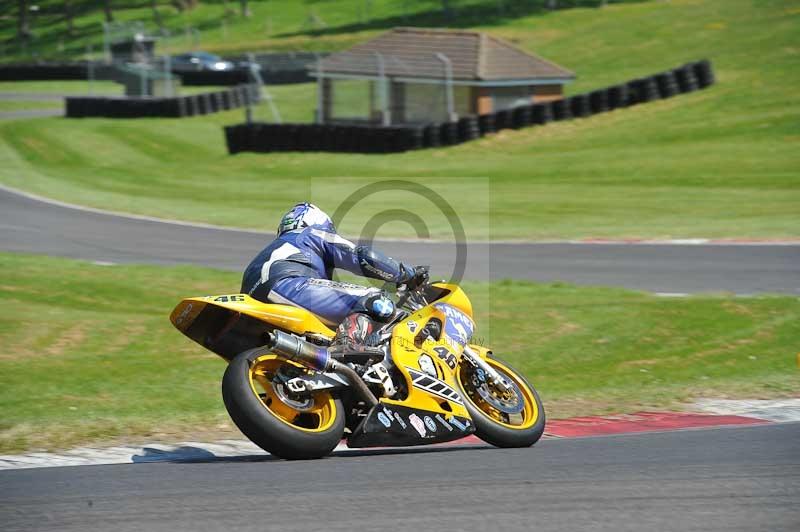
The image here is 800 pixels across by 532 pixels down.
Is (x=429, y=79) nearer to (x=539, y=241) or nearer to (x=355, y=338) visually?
(x=539, y=241)

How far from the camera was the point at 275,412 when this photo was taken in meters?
6.53

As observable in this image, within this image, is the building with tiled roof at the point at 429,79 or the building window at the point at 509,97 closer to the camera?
the building with tiled roof at the point at 429,79

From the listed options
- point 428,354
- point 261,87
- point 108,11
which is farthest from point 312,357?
point 108,11

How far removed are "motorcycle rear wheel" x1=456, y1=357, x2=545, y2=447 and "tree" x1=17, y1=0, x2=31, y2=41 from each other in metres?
82.6

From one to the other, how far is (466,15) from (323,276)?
217ft

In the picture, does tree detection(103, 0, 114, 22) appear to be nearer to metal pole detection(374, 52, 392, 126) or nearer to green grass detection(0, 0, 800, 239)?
green grass detection(0, 0, 800, 239)

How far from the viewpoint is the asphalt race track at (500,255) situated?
15531 mm

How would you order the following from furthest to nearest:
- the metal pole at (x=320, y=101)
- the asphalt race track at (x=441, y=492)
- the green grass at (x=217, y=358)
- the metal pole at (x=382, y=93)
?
the metal pole at (x=320, y=101), the metal pole at (x=382, y=93), the green grass at (x=217, y=358), the asphalt race track at (x=441, y=492)

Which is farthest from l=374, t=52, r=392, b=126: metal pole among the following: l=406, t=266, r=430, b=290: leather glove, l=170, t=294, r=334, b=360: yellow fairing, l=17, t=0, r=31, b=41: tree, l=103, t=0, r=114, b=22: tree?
l=103, t=0, r=114, b=22: tree

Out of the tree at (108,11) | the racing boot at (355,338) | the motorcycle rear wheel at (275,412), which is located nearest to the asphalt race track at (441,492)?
the motorcycle rear wheel at (275,412)

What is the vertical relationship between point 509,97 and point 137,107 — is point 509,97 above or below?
above

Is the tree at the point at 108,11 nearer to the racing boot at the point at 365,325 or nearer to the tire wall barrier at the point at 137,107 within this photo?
the tire wall barrier at the point at 137,107

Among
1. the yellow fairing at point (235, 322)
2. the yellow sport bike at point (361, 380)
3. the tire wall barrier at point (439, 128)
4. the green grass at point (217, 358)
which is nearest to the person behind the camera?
the yellow sport bike at point (361, 380)

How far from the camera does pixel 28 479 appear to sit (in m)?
5.92
